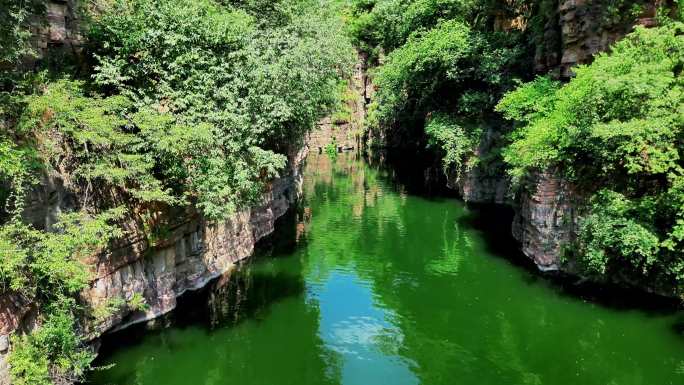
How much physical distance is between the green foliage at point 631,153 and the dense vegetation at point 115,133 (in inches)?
371

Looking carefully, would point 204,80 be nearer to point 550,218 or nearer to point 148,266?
point 148,266

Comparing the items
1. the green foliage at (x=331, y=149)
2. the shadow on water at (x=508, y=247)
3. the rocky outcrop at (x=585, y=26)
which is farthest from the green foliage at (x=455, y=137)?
the green foliage at (x=331, y=149)

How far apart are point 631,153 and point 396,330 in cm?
854

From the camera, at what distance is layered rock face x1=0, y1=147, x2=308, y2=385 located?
1027cm

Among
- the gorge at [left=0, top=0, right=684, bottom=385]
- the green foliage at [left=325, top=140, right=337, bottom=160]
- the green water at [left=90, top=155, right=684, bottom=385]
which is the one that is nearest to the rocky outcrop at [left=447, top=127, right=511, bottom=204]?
the gorge at [left=0, top=0, right=684, bottom=385]

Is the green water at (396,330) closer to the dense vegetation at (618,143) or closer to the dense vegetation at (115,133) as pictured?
the dense vegetation at (618,143)

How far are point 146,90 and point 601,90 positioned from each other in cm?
1266

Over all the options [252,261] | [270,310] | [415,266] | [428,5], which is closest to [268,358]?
[270,310]

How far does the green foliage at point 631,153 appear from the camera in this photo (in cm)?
1412

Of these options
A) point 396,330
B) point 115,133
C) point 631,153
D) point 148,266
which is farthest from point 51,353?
point 631,153

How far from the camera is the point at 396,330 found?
15.5 meters

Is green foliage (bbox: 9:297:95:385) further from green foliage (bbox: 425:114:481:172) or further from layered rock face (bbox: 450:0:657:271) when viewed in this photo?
green foliage (bbox: 425:114:481:172)

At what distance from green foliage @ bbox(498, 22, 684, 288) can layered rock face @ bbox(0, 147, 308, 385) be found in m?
11.3

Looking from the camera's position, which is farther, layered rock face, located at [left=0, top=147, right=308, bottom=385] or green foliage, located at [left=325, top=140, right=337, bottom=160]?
green foliage, located at [left=325, top=140, right=337, bottom=160]
